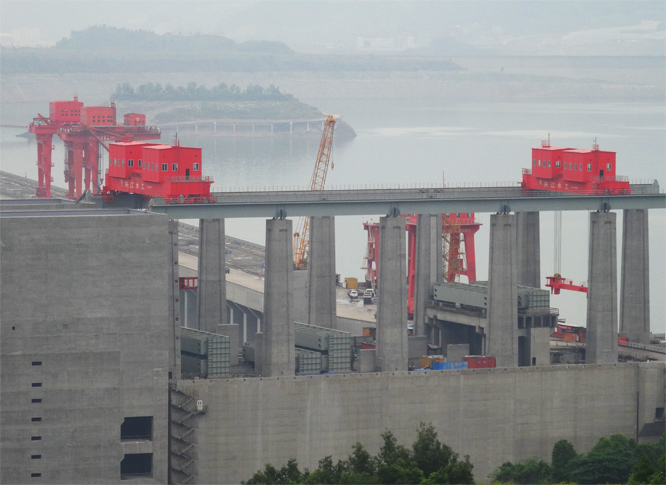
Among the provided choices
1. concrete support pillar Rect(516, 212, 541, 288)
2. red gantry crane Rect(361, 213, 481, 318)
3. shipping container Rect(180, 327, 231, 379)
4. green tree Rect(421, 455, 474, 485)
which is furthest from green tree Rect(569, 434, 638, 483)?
red gantry crane Rect(361, 213, 481, 318)

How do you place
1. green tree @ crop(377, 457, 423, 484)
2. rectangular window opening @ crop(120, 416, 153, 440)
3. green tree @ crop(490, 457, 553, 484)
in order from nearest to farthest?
1. green tree @ crop(377, 457, 423, 484)
2. rectangular window opening @ crop(120, 416, 153, 440)
3. green tree @ crop(490, 457, 553, 484)

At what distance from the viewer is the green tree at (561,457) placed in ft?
276

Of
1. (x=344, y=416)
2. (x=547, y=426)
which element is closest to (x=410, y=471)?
(x=344, y=416)

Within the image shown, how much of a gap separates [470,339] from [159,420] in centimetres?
2480

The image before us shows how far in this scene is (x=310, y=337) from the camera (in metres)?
89.7

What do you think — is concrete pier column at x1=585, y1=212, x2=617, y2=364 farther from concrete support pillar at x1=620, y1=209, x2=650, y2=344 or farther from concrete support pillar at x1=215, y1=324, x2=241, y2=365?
concrete support pillar at x1=215, y1=324, x2=241, y2=365

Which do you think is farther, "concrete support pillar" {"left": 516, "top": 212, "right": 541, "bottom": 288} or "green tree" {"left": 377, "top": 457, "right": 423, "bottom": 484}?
"concrete support pillar" {"left": 516, "top": 212, "right": 541, "bottom": 288}

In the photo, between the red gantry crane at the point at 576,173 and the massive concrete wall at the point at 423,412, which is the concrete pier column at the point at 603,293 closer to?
the red gantry crane at the point at 576,173

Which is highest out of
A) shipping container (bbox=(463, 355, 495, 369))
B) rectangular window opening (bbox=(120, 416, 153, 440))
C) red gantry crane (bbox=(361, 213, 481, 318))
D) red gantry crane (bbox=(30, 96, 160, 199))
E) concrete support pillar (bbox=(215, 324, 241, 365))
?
red gantry crane (bbox=(30, 96, 160, 199))

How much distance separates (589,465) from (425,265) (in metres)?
19.6

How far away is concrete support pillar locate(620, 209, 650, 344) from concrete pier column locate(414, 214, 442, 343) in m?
10.9

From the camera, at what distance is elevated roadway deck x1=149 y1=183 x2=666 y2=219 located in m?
86.1

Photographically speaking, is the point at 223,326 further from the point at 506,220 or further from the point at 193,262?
the point at 193,262

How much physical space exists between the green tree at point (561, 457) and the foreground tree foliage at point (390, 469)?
790cm
